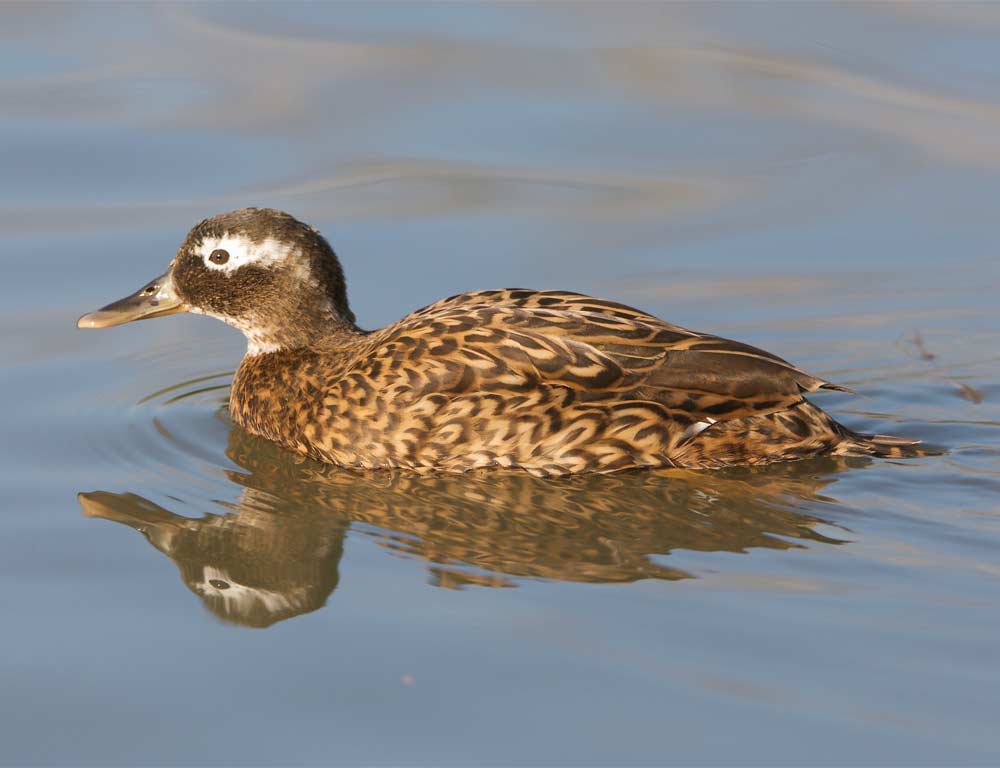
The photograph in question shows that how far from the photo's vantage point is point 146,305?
33.4 feet

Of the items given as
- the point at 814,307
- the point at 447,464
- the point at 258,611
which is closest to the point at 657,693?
the point at 258,611

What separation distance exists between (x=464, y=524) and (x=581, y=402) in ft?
3.43

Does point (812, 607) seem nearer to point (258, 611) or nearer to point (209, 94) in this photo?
point (258, 611)

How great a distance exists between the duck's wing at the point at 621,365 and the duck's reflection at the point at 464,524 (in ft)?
1.30

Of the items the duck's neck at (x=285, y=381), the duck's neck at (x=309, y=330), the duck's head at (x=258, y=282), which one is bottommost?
the duck's neck at (x=285, y=381)

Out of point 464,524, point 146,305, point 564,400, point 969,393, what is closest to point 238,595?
point 464,524

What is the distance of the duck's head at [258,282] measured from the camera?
991 cm

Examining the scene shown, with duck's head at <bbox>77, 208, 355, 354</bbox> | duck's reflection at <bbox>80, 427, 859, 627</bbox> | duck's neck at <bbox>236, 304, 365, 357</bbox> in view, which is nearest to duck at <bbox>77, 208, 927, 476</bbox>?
duck's reflection at <bbox>80, 427, 859, 627</bbox>

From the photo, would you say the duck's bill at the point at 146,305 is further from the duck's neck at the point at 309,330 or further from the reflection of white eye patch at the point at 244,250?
the duck's neck at the point at 309,330

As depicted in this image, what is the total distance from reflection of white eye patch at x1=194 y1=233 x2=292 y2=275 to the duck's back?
1.12 meters

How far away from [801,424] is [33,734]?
170 inches

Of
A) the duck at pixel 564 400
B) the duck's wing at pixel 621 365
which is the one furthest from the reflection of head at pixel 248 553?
the duck's wing at pixel 621 365

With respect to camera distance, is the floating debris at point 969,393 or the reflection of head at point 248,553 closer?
the reflection of head at point 248,553

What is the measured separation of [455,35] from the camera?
1553 centimetres
